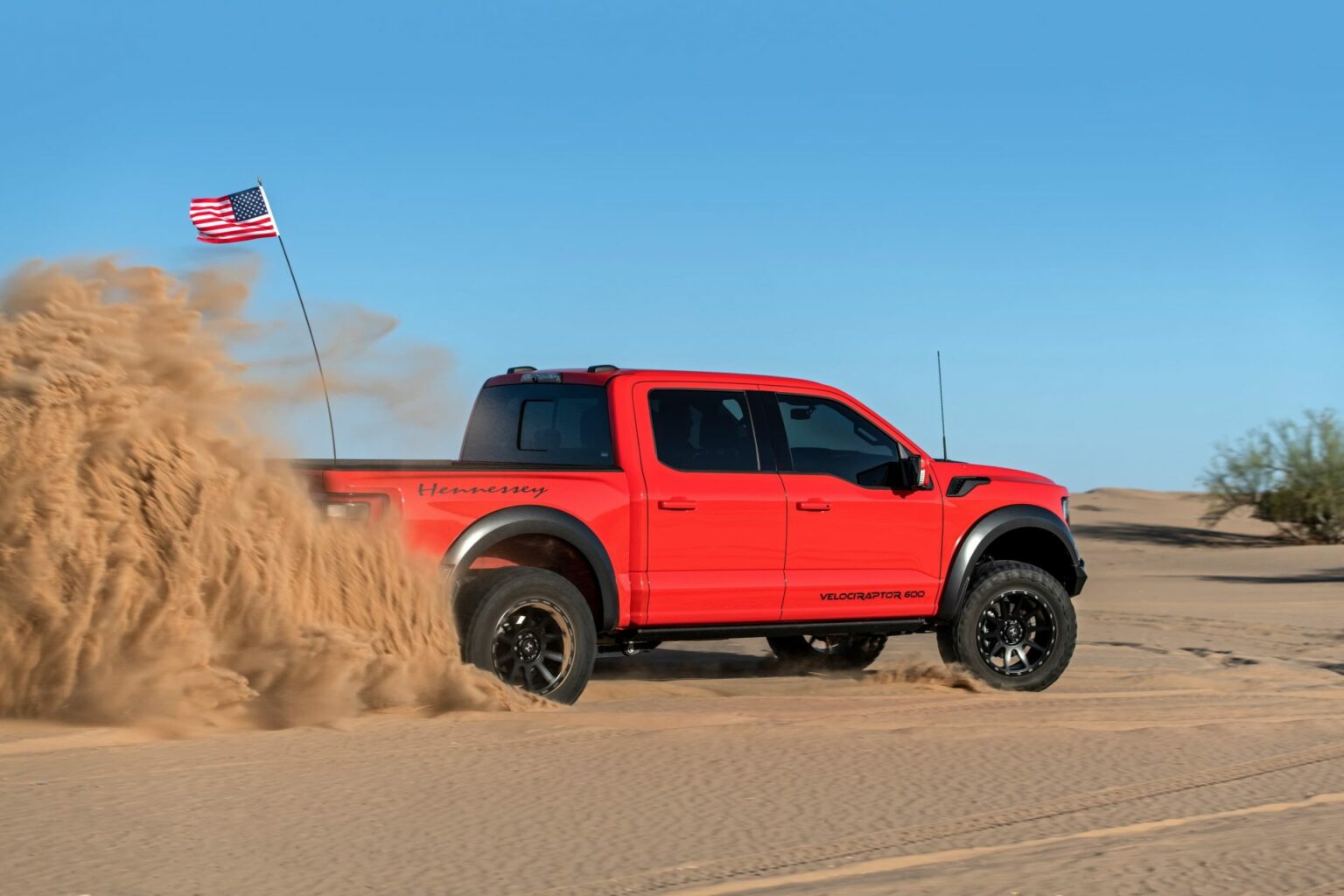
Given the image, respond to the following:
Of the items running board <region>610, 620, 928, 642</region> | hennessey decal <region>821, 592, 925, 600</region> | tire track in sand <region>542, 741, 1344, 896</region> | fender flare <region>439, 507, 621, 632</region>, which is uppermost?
fender flare <region>439, 507, 621, 632</region>

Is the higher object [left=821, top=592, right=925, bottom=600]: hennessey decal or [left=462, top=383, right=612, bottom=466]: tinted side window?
[left=462, top=383, right=612, bottom=466]: tinted side window

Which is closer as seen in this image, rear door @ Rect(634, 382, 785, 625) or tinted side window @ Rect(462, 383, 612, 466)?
rear door @ Rect(634, 382, 785, 625)

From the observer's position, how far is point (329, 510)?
809 centimetres

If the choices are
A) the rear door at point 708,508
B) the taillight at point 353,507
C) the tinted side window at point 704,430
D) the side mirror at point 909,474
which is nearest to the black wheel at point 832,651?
the side mirror at point 909,474

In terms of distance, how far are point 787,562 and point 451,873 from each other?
4.50 metres

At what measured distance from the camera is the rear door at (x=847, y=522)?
9.41 m

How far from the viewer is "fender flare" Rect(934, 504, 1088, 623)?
9.97 m

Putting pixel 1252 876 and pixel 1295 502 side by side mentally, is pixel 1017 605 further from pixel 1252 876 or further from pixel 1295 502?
pixel 1295 502

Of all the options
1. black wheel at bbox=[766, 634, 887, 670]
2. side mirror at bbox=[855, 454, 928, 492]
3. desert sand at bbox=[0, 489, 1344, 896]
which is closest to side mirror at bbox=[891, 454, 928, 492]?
side mirror at bbox=[855, 454, 928, 492]

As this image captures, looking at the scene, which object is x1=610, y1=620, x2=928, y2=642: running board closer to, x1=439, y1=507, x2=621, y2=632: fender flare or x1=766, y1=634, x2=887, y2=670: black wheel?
x1=439, y1=507, x2=621, y2=632: fender flare

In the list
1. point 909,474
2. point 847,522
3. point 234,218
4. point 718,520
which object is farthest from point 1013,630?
point 234,218

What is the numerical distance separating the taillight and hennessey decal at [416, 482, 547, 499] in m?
0.24

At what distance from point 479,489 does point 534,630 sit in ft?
2.72

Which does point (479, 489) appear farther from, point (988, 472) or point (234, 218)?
point (234, 218)
